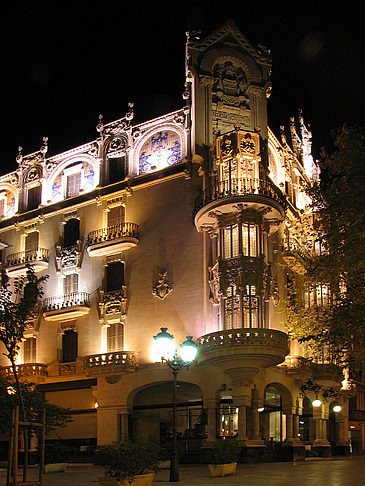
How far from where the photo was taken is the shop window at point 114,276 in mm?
41781

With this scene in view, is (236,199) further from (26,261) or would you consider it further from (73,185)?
(26,261)

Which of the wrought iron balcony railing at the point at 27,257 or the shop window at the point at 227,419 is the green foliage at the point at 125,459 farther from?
the wrought iron balcony railing at the point at 27,257

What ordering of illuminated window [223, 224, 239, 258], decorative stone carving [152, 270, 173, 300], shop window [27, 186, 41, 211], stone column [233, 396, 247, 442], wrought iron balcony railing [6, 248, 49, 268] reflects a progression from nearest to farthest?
stone column [233, 396, 247, 442] → illuminated window [223, 224, 239, 258] → decorative stone carving [152, 270, 173, 300] → wrought iron balcony railing [6, 248, 49, 268] → shop window [27, 186, 41, 211]

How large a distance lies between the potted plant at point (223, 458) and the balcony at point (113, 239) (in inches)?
709

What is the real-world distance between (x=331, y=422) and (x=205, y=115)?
2635 centimetres

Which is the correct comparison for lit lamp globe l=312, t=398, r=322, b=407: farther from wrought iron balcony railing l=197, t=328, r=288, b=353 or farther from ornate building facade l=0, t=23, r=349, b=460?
wrought iron balcony railing l=197, t=328, r=288, b=353

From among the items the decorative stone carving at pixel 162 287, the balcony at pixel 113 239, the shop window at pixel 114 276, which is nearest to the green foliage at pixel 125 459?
the decorative stone carving at pixel 162 287

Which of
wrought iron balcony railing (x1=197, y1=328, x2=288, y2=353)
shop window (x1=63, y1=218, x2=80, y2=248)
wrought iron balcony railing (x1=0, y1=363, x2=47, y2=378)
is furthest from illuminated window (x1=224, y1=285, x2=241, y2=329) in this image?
wrought iron balcony railing (x1=0, y1=363, x2=47, y2=378)

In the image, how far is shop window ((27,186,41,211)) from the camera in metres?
48.1

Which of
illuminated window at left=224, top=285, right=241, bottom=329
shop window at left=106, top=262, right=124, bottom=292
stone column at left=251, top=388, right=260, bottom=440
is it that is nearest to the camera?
stone column at left=251, top=388, right=260, bottom=440

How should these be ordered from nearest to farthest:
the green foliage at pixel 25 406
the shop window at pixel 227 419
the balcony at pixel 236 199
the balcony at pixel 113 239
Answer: the green foliage at pixel 25 406, the balcony at pixel 236 199, the shop window at pixel 227 419, the balcony at pixel 113 239

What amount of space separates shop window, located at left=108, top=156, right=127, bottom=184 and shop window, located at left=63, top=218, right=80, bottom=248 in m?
4.03

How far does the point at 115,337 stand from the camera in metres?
41.0

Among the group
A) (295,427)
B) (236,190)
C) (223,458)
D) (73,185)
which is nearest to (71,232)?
(73,185)
